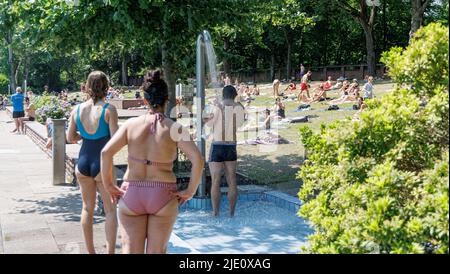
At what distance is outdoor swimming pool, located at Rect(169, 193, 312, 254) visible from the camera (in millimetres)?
6004

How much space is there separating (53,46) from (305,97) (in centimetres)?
1755

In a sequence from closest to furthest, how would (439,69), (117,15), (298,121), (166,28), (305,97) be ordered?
(439,69)
(117,15)
(166,28)
(298,121)
(305,97)

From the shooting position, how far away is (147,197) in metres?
3.68

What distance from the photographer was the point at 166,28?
27.7ft

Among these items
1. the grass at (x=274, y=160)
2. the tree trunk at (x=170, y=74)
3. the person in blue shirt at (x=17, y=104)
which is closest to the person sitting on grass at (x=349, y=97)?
the grass at (x=274, y=160)

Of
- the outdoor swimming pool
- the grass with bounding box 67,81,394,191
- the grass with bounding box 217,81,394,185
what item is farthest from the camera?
the grass with bounding box 217,81,394,185

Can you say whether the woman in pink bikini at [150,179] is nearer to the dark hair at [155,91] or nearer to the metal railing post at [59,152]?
the dark hair at [155,91]

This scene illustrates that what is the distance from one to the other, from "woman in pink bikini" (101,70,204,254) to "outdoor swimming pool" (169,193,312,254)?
2.10 metres

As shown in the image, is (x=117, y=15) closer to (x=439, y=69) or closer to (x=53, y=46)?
(x=53, y=46)

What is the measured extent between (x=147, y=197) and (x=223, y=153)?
3.30 metres

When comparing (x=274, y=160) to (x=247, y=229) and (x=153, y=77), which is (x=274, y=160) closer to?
(x=247, y=229)

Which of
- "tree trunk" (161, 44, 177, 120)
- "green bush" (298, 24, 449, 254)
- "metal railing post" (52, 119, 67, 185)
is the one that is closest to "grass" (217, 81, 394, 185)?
"tree trunk" (161, 44, 177, 120)

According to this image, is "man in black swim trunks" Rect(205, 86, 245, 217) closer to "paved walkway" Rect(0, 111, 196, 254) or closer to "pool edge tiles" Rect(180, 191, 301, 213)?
"pool edge tiles" Rect(180, 191, 301, 213)
